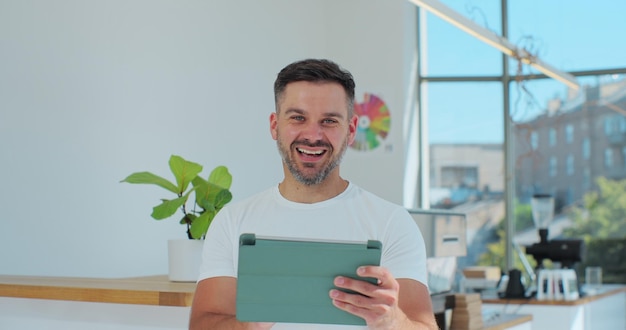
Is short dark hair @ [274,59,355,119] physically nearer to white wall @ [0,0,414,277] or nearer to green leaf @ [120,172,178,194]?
green leaf @ [120,172,178,194]

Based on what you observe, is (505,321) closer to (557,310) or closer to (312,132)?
(557,310)

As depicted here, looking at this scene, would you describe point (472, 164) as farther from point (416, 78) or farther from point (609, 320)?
point (609, 320)

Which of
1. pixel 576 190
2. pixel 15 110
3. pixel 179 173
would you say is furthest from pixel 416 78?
pixel 179 173

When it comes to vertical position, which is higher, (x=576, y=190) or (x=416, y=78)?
(x=416, y=78)

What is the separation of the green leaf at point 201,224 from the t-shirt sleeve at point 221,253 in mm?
1040

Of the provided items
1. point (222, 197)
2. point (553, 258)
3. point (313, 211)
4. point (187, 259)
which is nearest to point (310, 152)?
point (313, 211)

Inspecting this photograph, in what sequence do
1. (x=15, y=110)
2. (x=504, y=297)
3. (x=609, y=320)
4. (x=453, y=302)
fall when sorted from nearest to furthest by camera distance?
(x=453, y=302)
(x=15, y=110)
(x=504, y=297)
(x=609, y=320)

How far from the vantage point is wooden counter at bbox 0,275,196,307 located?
7.79 ft

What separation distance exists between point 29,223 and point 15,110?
1.79ft

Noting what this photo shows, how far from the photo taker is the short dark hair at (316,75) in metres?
1.62

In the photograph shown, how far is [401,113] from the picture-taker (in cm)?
730

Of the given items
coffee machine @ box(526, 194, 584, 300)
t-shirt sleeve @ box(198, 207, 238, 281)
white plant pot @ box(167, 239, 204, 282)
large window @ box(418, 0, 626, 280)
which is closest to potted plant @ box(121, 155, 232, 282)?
white plant pot @ box(167, 239, 204, 282)

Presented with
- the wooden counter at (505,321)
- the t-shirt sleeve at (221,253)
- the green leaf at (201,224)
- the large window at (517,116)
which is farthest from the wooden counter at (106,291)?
the large window at (517,116)

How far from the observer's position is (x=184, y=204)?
273cm
